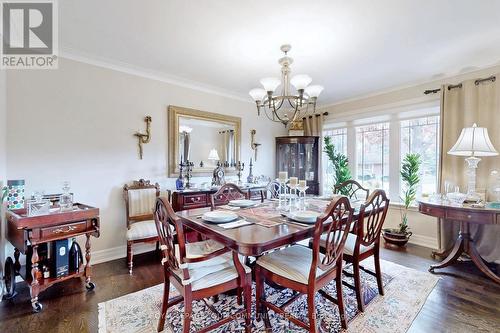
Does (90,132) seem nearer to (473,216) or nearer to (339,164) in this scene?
(339,164)

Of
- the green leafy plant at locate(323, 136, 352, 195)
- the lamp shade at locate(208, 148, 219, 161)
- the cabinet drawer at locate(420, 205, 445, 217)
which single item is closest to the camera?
the cabinet drawer at locate(420, 205, 445, 217)

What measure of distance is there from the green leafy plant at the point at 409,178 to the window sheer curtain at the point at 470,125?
0.96ft

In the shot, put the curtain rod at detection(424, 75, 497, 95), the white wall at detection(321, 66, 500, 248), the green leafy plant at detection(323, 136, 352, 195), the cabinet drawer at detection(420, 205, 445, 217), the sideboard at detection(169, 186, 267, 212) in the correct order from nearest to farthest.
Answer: the cabinet drawer at detection(420, 205, 445, 217), the curtain rod at detection(424, 75, 497, 95), the sideboard at detection(169, 186, 267, 212), the white wall at detection(321, 66, 500, 248), the green leafy plant at detection(323, 136, 352, 195)

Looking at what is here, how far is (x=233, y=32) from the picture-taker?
2.22 m

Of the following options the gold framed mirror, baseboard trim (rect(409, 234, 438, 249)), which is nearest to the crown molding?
the gold framed mirror

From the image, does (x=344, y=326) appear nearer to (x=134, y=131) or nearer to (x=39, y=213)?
(x=39, y=213)

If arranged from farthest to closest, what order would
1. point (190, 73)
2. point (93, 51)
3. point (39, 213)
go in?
point (190, 73)
point (93, 51)
point (39, 213)

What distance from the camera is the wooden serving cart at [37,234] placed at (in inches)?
74.7

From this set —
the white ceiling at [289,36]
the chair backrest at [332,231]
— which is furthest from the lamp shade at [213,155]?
the chair backrest at [332,231]

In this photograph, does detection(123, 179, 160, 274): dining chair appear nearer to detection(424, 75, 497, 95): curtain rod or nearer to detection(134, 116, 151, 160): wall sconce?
detection(134, 116, 151, 160): wall sconce

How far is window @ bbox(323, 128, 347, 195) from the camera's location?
4.55m

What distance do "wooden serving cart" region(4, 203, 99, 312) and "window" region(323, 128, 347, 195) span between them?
398 centimetres

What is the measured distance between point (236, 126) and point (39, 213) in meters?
2.93

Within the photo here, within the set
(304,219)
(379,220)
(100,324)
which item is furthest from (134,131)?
(379,220)
